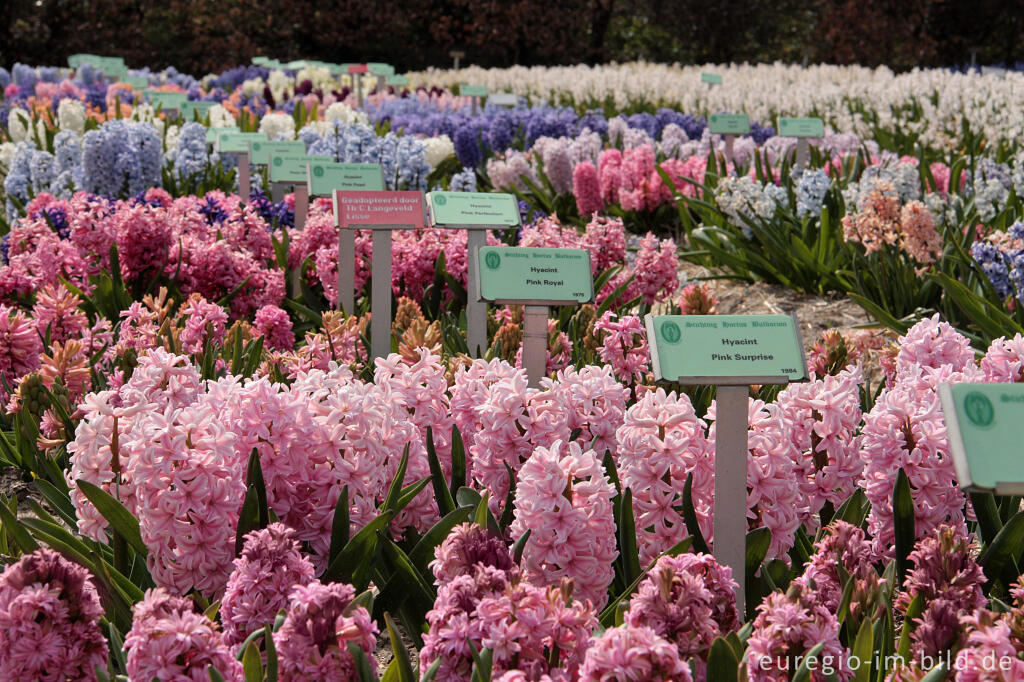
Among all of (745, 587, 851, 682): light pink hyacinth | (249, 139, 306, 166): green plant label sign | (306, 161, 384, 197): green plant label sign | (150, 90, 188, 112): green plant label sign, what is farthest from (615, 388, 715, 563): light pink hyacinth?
(150, 90, 188, 112): green plant label sign

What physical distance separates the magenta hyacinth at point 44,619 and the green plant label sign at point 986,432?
1.20m

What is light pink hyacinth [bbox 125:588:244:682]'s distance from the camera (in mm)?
1352

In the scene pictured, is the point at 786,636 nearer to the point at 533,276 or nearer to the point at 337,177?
the point at 533,276

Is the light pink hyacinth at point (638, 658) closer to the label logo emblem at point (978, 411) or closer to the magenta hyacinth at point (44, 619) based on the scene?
the label logo emblem at point (978, 411)

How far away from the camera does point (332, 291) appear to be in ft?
13.9

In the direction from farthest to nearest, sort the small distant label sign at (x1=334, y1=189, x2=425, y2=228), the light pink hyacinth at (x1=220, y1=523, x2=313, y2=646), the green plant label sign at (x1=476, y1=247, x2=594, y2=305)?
the small distant label sign at (x1=334, y1=189, x2=425, y2=228), the green plant label sign at (x1=476, y1=247, x2=594, y2=305), the light pink hyacinth at (x1=220, y1=523, x2=313, y2=646)

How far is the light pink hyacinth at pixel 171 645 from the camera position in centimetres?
135

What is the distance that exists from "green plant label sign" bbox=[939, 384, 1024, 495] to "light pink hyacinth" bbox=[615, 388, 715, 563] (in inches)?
23.0

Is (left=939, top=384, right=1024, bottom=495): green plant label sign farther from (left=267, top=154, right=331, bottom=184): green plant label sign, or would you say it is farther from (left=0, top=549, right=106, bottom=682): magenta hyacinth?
(left=267, top=154, right=331, bottom=184): green plant label sign

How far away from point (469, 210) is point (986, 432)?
232cm

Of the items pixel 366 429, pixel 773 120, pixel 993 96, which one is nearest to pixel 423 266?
pixel 366 429

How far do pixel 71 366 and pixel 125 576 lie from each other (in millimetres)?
1120

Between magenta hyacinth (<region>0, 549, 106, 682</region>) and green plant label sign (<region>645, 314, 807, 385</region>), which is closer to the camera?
magenta hyacinth (<region>0, 549, 106, 682</region>)

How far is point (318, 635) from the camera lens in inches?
55.5
